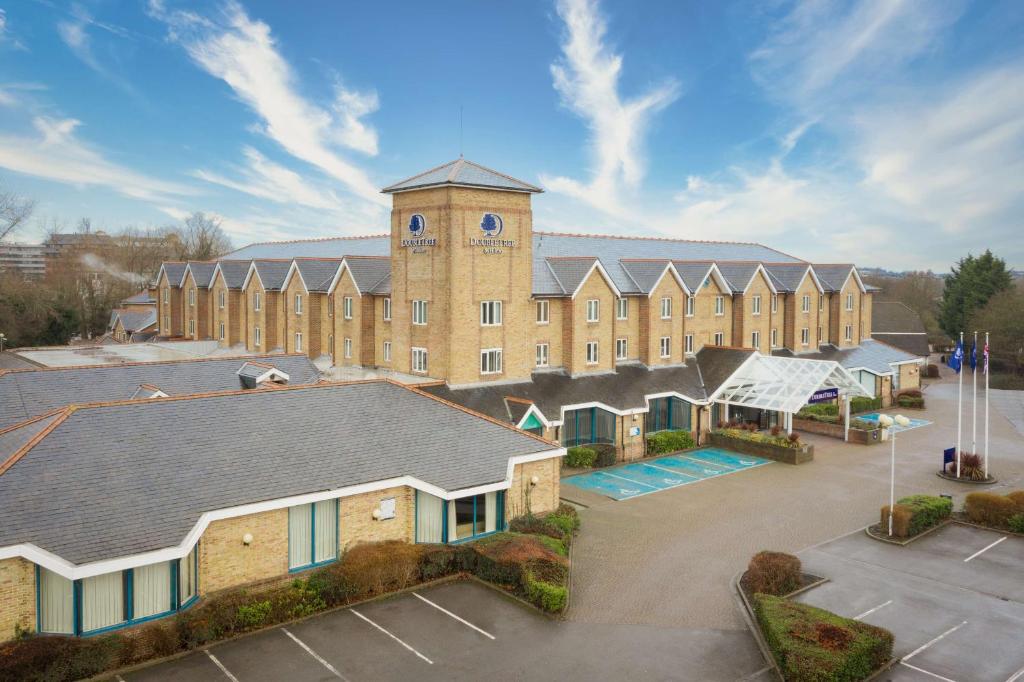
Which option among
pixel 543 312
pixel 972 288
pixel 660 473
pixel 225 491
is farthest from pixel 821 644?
pixel 972 288

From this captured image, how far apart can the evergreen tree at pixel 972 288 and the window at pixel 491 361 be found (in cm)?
6141

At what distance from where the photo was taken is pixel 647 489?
3278 centimetres

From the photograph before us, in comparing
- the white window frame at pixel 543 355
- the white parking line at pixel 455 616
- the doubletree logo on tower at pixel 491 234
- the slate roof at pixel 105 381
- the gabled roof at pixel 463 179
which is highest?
the gabled roof at pixel 463 179

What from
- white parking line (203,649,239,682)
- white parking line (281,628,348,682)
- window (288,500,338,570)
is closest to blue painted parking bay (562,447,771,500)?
window (288,500,338,570)

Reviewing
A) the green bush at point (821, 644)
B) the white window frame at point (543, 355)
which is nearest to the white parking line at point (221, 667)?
the green bush at point (821, 644)

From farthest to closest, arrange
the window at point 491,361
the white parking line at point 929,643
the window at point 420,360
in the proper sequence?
the window at point 420,360, the window at point 491,361, the white parking line at point 929,643

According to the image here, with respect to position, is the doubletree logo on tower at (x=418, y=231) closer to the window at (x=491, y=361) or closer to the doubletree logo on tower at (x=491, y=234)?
the doubletree logo on tower at (x=491, y=234)

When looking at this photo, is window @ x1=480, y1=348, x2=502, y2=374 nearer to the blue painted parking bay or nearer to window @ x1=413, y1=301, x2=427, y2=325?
window @ x1=413, y1=301, x2=427, y2=325

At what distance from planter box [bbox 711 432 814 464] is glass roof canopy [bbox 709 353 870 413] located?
2218 mm

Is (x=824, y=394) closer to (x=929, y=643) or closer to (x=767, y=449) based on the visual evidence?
(x=767, y=449)

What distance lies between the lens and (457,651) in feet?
58.7

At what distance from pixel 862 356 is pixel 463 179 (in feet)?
119

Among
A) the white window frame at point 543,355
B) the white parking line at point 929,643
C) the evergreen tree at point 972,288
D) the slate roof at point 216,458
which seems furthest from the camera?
the evergreen tree at point 972,288

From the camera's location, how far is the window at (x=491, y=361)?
36312mm
